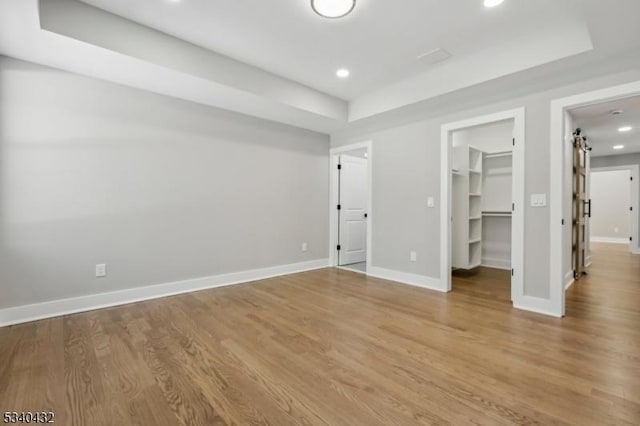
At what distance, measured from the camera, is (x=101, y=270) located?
10.2 ft

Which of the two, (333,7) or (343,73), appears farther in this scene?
(343,73)

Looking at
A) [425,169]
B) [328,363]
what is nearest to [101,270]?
[328,363]

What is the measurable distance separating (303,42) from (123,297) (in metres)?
3.35

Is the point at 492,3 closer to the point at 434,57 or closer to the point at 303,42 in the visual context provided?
the point at 434,57

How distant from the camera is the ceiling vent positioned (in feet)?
10.00

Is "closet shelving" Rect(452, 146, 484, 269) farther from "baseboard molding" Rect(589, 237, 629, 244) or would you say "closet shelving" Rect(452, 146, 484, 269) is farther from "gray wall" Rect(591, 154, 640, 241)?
"baseboard molding" Rect(589, 237, 629, 244)

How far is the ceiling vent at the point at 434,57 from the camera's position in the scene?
3.05 m

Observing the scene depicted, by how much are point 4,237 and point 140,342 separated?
170 centimetres

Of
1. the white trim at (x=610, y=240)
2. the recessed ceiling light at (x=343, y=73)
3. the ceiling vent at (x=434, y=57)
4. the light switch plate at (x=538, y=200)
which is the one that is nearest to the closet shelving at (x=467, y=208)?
the light switch plate at (x=538, y=200)

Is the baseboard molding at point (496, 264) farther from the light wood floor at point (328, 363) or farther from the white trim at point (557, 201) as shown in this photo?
the white trim at point (557, 201)

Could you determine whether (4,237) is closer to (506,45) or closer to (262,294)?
(262,294)

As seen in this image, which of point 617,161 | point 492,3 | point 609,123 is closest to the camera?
point 492,3

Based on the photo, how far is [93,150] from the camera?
3.06 metres

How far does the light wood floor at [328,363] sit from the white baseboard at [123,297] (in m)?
0.16
